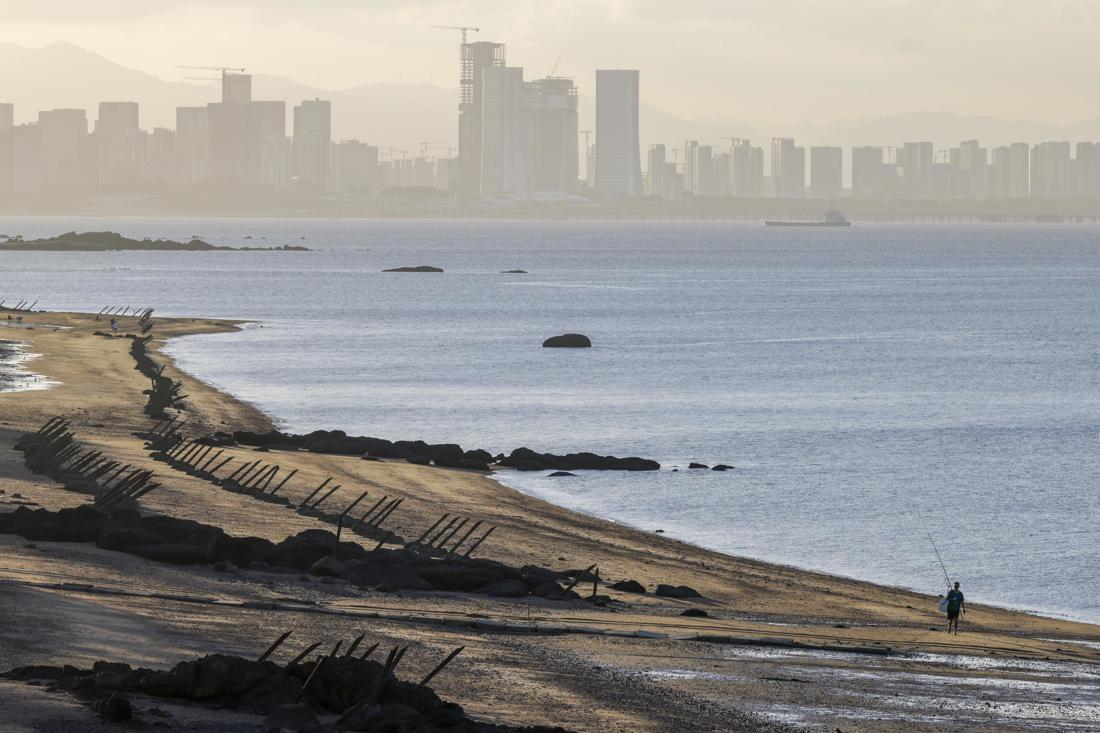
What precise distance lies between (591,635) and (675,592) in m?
6.28

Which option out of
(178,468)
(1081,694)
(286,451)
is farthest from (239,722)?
(286,451)

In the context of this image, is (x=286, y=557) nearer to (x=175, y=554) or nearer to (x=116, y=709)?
(x=175, y=554)

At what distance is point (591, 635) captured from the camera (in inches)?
1039

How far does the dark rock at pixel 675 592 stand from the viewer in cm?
3222

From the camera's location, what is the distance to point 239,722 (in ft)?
58.3

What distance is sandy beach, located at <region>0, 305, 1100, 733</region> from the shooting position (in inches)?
826

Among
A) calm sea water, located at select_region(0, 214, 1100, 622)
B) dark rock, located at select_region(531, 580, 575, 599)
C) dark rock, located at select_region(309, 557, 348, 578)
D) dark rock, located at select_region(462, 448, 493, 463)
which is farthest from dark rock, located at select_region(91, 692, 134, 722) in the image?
dark rock, located at select_region(462, 448, 493, 463)

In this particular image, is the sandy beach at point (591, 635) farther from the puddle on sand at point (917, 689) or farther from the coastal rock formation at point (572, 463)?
the coastal rock formation at point (572, 463)

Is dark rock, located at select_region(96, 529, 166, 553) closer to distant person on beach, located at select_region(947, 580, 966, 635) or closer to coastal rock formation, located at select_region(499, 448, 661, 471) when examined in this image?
distant person on beach, located at select_region(947, 580, 966, 635)

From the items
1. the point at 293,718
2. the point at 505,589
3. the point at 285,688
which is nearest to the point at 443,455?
the point at 505,589

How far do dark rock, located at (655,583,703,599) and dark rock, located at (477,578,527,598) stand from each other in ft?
10.5

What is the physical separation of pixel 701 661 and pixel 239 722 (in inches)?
358

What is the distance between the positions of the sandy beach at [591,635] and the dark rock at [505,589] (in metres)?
0.33

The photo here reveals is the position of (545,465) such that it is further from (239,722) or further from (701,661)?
(239,722)
